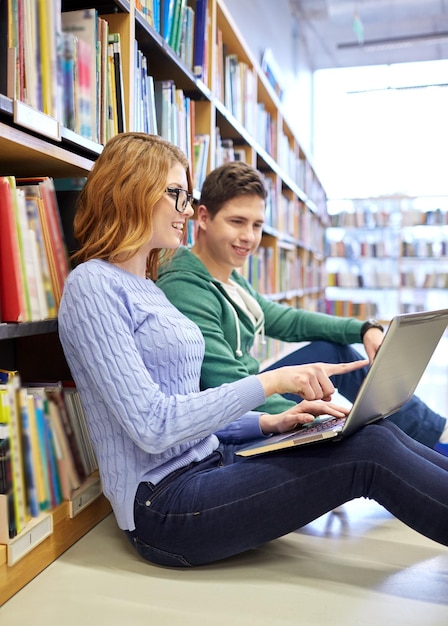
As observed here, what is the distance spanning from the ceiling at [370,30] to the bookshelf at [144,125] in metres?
3.26

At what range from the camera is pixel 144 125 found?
5.41 ft

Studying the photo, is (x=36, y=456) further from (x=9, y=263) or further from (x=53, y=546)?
(x=9, y=263)

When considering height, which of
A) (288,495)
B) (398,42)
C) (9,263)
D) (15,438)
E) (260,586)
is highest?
(398,42)

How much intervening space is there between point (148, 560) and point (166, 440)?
1.04 feet

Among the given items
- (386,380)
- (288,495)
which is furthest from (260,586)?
(386,380)

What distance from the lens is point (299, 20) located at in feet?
Answer: 21.3

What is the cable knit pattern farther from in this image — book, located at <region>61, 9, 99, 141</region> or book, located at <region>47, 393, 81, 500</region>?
book, located at <region>61, 9, 99, 141</region>

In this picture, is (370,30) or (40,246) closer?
(40,246)

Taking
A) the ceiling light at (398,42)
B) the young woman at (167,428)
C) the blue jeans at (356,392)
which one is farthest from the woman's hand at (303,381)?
the ceiling light at (398,42)

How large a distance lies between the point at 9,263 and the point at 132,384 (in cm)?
31

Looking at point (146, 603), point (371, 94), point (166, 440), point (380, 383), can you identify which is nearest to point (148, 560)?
point (146, 603)

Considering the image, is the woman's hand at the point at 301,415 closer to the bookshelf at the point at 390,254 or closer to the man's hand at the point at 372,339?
the man's hand at the point at 372,339

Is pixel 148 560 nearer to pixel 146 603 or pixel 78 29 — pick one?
pixel 146 603

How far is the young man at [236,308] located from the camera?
1.45m
